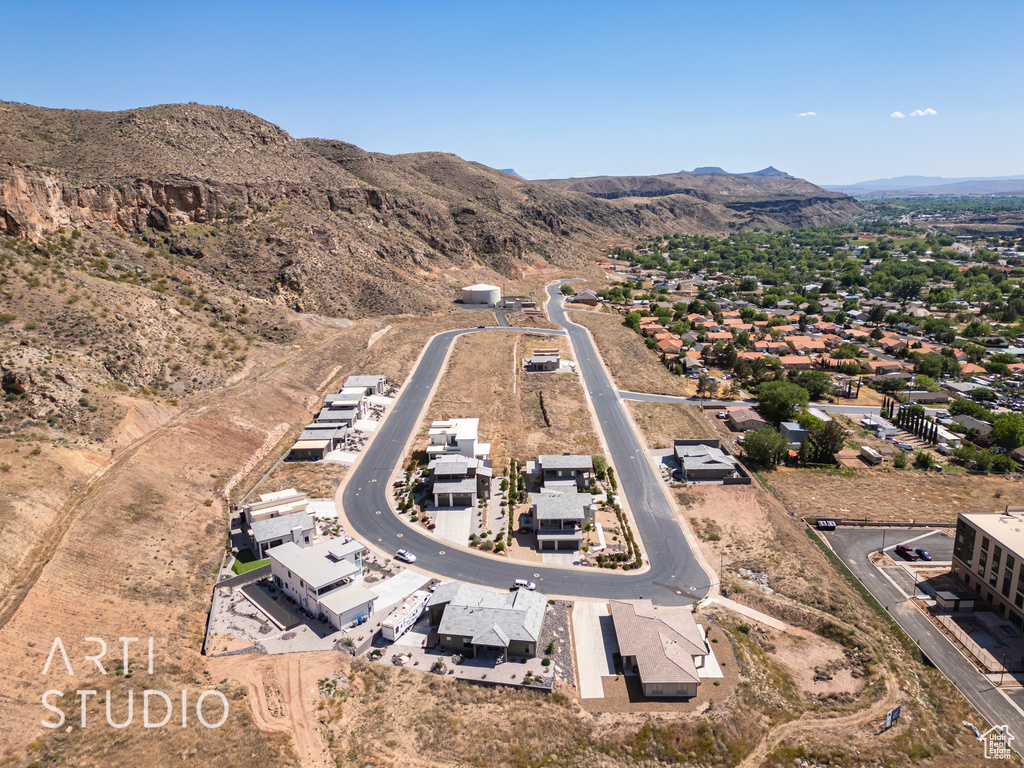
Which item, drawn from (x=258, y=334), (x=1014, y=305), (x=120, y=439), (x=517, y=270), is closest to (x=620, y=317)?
(x=517, y=270)

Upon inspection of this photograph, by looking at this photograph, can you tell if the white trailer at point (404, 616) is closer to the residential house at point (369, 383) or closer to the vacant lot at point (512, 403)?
the vacant lot at point (512, 403)

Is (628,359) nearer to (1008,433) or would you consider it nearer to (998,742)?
(1008,433)

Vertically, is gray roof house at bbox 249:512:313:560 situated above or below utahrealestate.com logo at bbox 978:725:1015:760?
above

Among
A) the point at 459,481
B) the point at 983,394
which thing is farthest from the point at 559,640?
the point at 983,394

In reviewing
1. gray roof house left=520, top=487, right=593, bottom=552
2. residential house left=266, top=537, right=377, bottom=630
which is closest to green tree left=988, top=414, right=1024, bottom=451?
gray roof house left=520, top=487, right=593, bottom=552

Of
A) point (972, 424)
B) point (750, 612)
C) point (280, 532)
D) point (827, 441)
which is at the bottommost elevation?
point (750, 612)

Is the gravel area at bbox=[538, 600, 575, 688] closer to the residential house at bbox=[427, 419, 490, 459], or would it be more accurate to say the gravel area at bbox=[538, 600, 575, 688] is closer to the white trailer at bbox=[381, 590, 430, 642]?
the white trailer at bbox=[381, 590, 430, 642]

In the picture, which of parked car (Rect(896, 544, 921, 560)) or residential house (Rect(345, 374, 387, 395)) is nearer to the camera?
parked car (Rect(896, 544, 921, 560))
